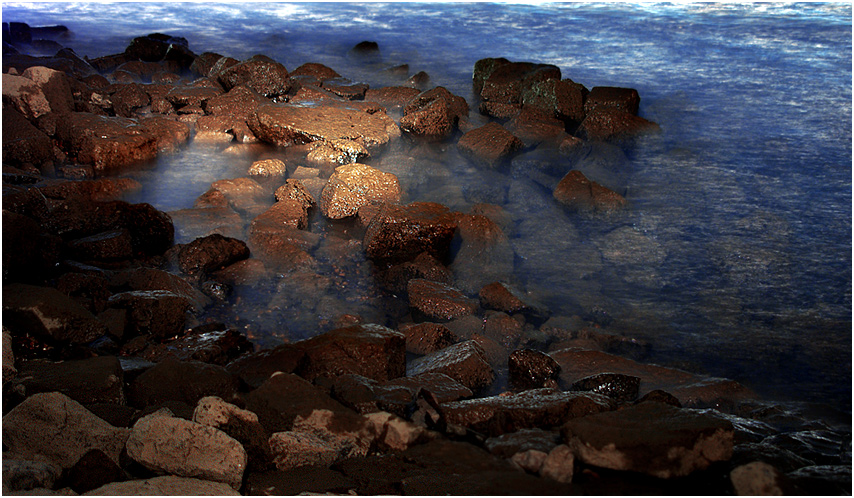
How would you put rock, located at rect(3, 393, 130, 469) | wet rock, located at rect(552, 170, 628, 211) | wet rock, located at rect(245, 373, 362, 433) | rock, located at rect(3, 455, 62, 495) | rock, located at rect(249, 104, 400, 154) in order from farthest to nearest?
rock, located at rect(249, 104, 400, 154), wet rock, located at rect(552, 170, 628, 211), wet rock, located at rect(245, 373, 362, 433), rock, located at rect(3, 393, 130, 469), rock, located at rect(3, 455, 62, 495)

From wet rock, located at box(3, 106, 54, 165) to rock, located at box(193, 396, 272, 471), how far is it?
17.0ft

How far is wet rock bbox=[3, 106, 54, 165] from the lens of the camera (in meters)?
6.23

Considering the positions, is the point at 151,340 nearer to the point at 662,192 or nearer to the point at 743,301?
the point at 743,301

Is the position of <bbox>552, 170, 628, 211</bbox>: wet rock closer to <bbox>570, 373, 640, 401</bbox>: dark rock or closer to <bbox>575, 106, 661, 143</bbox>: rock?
<bbox>575, 106, 661, 143</bbox>: rock

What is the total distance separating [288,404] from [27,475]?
96 cm

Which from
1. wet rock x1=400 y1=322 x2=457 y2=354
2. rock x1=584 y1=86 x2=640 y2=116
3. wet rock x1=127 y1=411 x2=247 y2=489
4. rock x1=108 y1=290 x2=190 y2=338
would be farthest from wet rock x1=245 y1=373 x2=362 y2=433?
rock x1=584 y1=86 x2=640 y2=116

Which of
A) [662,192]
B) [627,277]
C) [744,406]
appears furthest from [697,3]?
[744,406]

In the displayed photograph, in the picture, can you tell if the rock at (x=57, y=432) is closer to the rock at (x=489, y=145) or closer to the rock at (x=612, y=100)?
the rock at (x=489, y=145)

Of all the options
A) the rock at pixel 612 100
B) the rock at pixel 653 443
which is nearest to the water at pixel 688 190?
the rock at pixel 612 100

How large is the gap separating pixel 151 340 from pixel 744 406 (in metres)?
3.55

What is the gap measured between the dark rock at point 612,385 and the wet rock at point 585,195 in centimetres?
269

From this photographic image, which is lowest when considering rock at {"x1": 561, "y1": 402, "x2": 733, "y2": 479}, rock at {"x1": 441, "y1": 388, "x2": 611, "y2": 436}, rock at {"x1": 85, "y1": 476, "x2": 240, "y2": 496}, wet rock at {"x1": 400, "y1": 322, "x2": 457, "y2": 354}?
wet rock at {"x1": 400, "y1": 322, "x2": 457, "y2": 354}

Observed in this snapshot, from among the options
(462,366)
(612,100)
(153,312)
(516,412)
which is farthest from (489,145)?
(516,412)

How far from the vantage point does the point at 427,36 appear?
14133 mm
